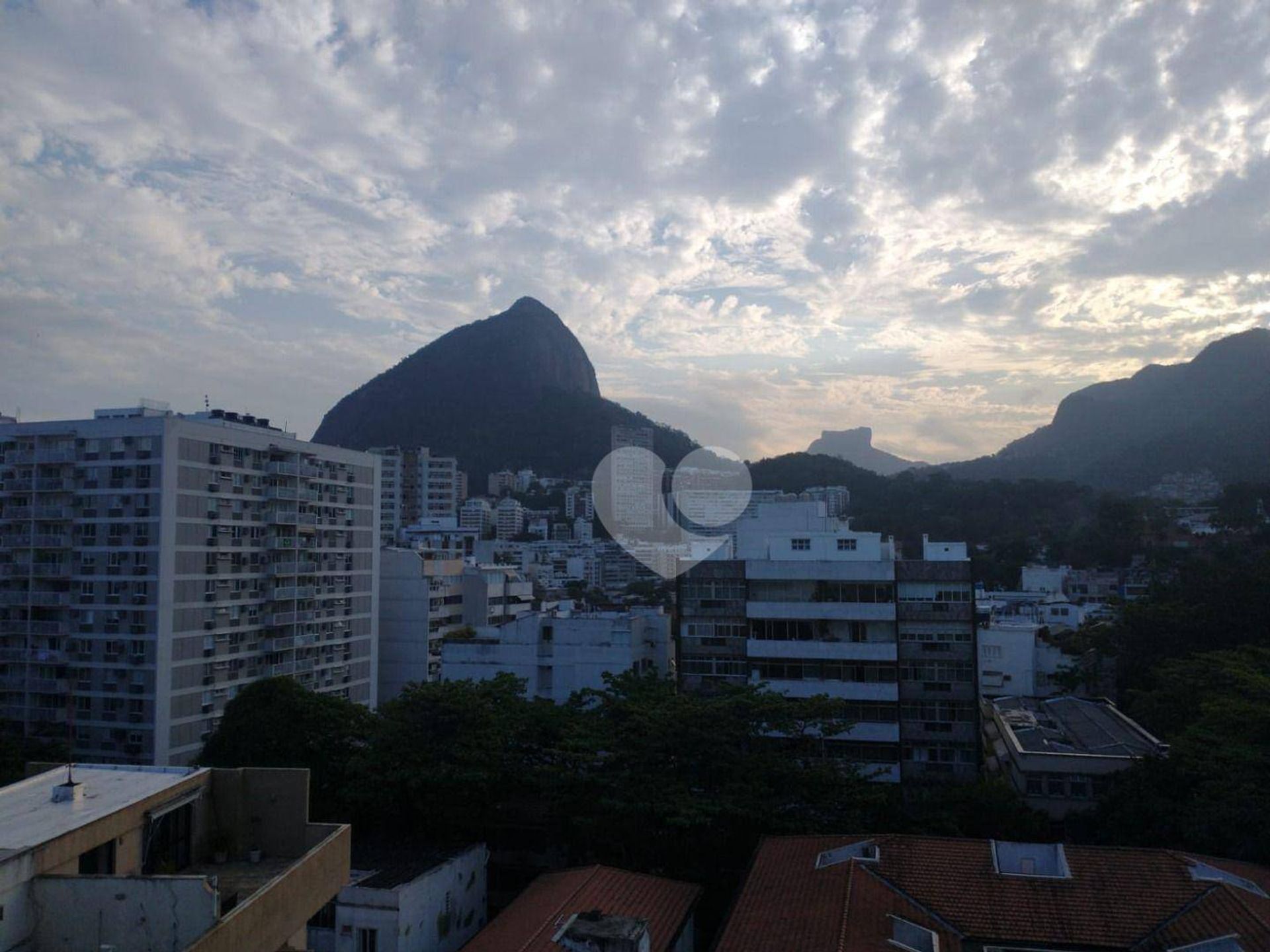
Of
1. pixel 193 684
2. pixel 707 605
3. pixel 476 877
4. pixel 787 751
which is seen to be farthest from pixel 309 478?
pixel 787 751

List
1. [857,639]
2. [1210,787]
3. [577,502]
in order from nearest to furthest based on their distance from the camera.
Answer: [1210,787] < [857,639] < [577,502]

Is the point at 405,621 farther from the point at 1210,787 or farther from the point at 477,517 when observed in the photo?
the point at 477,517

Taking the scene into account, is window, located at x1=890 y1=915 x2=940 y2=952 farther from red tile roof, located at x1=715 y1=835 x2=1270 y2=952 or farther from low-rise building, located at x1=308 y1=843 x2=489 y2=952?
low-rise building, located at x1=308 y1=843 x2=489 y2=952

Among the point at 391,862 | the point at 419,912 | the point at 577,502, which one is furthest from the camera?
the point at 577,502

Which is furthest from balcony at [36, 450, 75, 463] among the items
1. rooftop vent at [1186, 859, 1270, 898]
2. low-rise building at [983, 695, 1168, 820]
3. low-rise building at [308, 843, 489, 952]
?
rooftop vent at [1186, 859, 1270, 898]

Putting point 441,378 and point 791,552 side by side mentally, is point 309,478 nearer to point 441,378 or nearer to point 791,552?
point 791,552

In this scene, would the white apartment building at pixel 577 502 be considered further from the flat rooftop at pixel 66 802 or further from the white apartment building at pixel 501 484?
the flat rooftop at pixel 66 802

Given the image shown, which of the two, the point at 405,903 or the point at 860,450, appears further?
the point at 860,450

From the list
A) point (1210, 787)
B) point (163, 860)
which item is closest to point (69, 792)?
point (163, 860)
